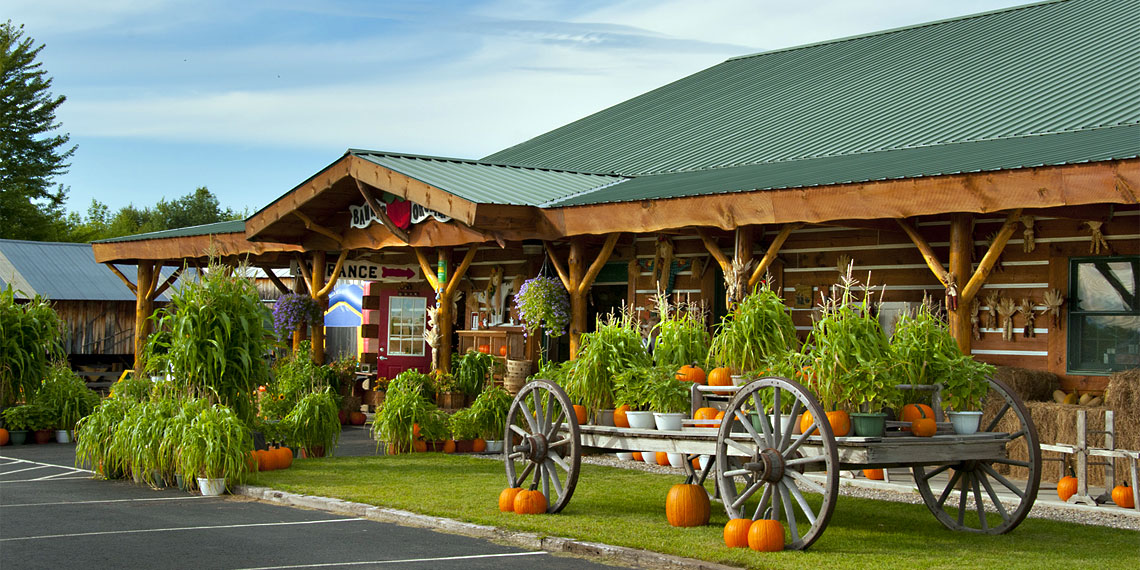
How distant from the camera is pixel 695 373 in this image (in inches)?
388

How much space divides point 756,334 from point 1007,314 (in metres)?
5.30

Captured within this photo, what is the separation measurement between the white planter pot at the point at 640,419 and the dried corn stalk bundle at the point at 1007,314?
5995mm

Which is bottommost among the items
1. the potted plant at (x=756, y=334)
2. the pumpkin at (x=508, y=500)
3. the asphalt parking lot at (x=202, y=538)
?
the asphalt parking lot at (x=202, y=538)

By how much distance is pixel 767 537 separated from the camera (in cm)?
790

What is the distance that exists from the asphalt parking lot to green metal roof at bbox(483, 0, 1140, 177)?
632 cm

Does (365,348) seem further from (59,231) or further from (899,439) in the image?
(59,231)

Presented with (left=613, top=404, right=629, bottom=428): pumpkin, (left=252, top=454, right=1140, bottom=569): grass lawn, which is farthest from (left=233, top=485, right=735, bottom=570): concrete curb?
(left=613, top=404, right=629, bottom=428): pumpkin

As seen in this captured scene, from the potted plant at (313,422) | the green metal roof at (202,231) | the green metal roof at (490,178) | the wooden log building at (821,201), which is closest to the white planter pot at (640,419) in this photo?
the wooden log building at (821,201)

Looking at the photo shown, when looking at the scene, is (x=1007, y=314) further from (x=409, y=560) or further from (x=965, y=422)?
(x=409, y=560)

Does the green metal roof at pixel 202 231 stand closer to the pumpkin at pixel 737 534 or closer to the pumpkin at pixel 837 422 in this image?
the pumpkin at pixel 737 534

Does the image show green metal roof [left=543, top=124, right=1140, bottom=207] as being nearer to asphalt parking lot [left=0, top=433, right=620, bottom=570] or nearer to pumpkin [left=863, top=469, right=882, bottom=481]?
pumpkin [left=863, top=469, right=882, bottom=481]

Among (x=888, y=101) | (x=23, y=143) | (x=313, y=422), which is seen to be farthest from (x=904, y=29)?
(x=23, y=143)

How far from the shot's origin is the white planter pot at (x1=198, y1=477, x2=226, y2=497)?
36.9ft

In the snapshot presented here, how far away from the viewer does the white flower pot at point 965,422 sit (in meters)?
8.57
